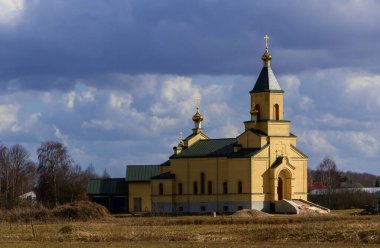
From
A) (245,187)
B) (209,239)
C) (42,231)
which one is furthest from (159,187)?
(209,239)

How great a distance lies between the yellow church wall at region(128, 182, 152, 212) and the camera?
345ft

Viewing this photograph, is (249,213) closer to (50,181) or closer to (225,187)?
(225,187)

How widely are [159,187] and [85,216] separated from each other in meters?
21.1

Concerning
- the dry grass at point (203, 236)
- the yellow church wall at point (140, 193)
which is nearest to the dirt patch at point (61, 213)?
the dry grass at point (203, 236)

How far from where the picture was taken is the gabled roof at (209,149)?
95.0 metres

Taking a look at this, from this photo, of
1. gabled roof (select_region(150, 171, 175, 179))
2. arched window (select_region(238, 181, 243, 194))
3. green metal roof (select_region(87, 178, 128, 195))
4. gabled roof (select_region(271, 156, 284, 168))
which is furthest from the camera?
green metal roof (select_region(87, 178, 128, 195))

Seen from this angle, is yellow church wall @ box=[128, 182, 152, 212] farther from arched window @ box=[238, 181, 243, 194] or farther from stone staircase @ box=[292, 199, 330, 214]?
stone staircase @ box=[292, 199, 330, 214]

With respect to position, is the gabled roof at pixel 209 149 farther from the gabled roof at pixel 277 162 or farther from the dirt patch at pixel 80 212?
the dirt patch at pixel 80 212

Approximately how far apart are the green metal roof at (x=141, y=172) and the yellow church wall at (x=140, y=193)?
0.49 meters

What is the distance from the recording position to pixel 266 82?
9438 centimetres

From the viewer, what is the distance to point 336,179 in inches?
5787

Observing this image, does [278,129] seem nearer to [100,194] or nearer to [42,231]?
[100,194]

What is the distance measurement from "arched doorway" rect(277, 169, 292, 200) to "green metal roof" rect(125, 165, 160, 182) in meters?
16.7

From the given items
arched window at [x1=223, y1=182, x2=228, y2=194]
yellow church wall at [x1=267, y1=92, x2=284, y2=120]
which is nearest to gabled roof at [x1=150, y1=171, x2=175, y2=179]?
arched window at [x1=223, y1=182, x2=228, y2=194]
